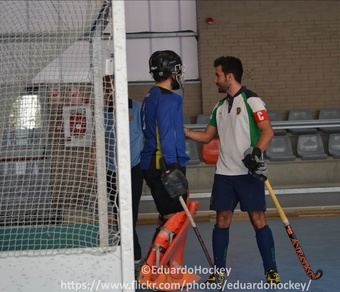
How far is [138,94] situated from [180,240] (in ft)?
24.3

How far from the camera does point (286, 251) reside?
6180 mm

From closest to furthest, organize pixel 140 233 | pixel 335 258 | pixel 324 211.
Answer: pixel 335 258
pixel 140 233
pixel 324 211

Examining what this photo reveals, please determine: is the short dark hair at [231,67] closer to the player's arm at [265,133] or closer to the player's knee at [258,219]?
the player's arm at [265,133]

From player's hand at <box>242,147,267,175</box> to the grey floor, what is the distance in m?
0.94

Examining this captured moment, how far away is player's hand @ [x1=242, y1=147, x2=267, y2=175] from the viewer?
15.3ft

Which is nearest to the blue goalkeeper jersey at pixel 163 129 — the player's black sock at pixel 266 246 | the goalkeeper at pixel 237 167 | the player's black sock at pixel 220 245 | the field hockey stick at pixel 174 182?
the field hockey stick at pixel 174 182

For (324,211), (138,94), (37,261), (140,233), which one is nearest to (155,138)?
(37,261)

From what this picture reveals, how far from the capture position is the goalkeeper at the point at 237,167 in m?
4.96

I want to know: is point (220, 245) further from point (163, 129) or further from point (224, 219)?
point (163, 129)

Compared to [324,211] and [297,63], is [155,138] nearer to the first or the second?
[324,211]

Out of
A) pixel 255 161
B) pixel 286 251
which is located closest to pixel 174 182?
pixel 255 161

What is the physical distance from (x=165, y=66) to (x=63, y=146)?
95cm

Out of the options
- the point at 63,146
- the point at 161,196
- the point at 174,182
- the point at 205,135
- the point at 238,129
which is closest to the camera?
the point at 63,146

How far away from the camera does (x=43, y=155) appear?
4559 mm
